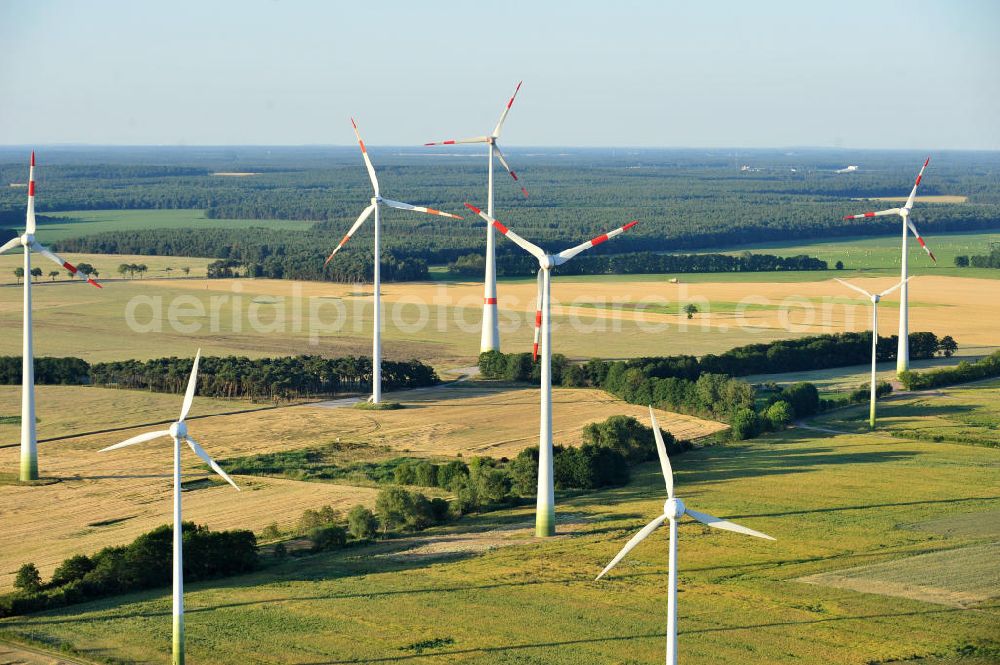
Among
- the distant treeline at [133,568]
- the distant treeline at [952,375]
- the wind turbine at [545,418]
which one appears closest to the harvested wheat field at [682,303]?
the distant treeline at [952,375]

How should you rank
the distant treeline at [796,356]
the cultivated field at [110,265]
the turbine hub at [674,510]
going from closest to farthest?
1. the turbine hub at [674,510]
2. the distant treeline at [796,356]
3. the cultivated field at [110,265]

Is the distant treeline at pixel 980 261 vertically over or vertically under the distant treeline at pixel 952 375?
over

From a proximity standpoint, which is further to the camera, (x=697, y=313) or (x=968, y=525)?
(x=697, y=313)

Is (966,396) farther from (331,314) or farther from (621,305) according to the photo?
(331,314)

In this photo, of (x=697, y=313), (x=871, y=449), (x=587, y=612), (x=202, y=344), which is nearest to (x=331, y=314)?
(x=202, y=344)

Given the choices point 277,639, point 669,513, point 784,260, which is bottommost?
point 277,639

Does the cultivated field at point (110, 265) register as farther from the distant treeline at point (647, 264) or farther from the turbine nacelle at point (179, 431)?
the turbine nacelle at point (179, 431)

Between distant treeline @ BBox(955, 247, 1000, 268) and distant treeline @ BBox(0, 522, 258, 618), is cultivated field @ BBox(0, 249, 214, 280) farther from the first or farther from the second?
distant treeline @ BBox(0, 522, 258, 618)
